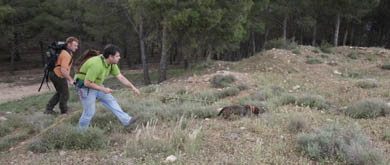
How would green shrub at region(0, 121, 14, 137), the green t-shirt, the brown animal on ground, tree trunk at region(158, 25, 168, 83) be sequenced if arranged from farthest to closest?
tree trunk at region(158, 25, 168, 83)
green shrub at region(0, 121, 14, 137)
the brown animal on ground
the green t-shirt

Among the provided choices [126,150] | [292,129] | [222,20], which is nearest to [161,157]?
[126,150]

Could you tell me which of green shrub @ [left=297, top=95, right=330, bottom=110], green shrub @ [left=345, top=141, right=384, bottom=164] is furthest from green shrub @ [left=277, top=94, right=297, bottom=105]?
green shrub @ [left=345, top=141, right=384, bottom=164]

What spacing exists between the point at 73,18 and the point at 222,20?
16169 millimetres

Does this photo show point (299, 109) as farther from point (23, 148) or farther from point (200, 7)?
point (200, 7)

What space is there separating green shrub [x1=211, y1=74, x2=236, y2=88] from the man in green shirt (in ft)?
16.5

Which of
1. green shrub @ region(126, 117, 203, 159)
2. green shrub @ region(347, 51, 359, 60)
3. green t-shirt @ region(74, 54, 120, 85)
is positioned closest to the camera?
green shrub @ region(126, 117, 203, 159)

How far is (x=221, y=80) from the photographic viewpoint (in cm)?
962

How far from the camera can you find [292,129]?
171 inches

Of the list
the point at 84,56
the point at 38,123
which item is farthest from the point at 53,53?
the point at 84,56

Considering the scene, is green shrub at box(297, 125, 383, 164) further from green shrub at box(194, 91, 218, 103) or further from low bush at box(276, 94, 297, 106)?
green shrub at box(194, 91, 218, 103)

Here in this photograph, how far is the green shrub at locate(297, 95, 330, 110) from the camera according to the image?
5.76 meters

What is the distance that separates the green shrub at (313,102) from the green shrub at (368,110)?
0.59 meters

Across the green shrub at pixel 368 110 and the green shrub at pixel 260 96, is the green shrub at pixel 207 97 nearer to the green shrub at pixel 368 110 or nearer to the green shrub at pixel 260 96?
the green shrub at pixel 260 96

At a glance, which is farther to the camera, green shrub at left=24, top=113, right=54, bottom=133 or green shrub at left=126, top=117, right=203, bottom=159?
green shrub at left=24, top=113, right=54, bottom=133
